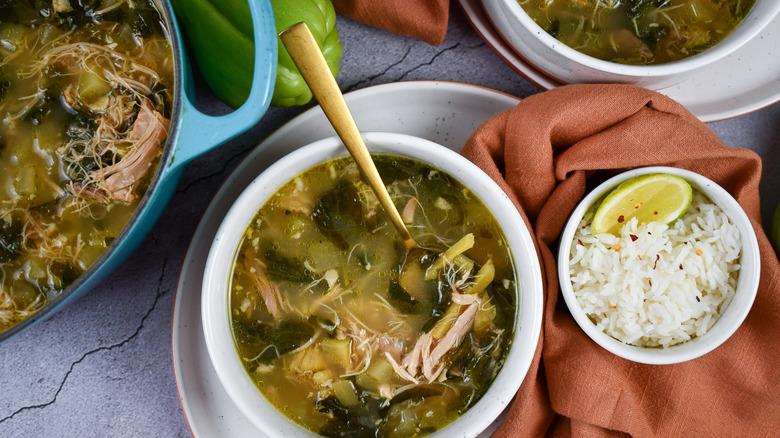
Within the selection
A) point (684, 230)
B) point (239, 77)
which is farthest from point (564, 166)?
point (239, 77)

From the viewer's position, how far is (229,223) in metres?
1.47

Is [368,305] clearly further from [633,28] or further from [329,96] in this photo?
[633,28]

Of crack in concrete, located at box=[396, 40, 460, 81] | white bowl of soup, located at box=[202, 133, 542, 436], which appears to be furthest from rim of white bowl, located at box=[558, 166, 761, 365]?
crack in concrete, located at box=[396, 40, 460, 81]

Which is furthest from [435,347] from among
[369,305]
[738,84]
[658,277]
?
[738,84]

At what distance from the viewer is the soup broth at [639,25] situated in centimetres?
168

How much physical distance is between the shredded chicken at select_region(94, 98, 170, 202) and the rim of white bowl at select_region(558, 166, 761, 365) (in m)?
1.05

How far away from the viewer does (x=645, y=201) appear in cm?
161

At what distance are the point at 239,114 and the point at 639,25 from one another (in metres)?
1.16

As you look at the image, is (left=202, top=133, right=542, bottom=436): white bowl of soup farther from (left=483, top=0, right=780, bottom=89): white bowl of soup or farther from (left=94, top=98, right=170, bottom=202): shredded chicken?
(left=483, top=0, right=780, bottom=89): white bowl of soup

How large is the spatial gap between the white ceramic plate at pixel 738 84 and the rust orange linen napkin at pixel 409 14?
718mm

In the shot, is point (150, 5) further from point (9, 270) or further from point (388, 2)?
point (9, 270)

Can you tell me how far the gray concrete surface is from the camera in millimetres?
1851

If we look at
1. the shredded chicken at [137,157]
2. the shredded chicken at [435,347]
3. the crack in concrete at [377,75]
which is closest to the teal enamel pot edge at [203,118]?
the shredded chicken at [137,157]

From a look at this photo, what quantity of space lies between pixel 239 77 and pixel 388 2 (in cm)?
47
